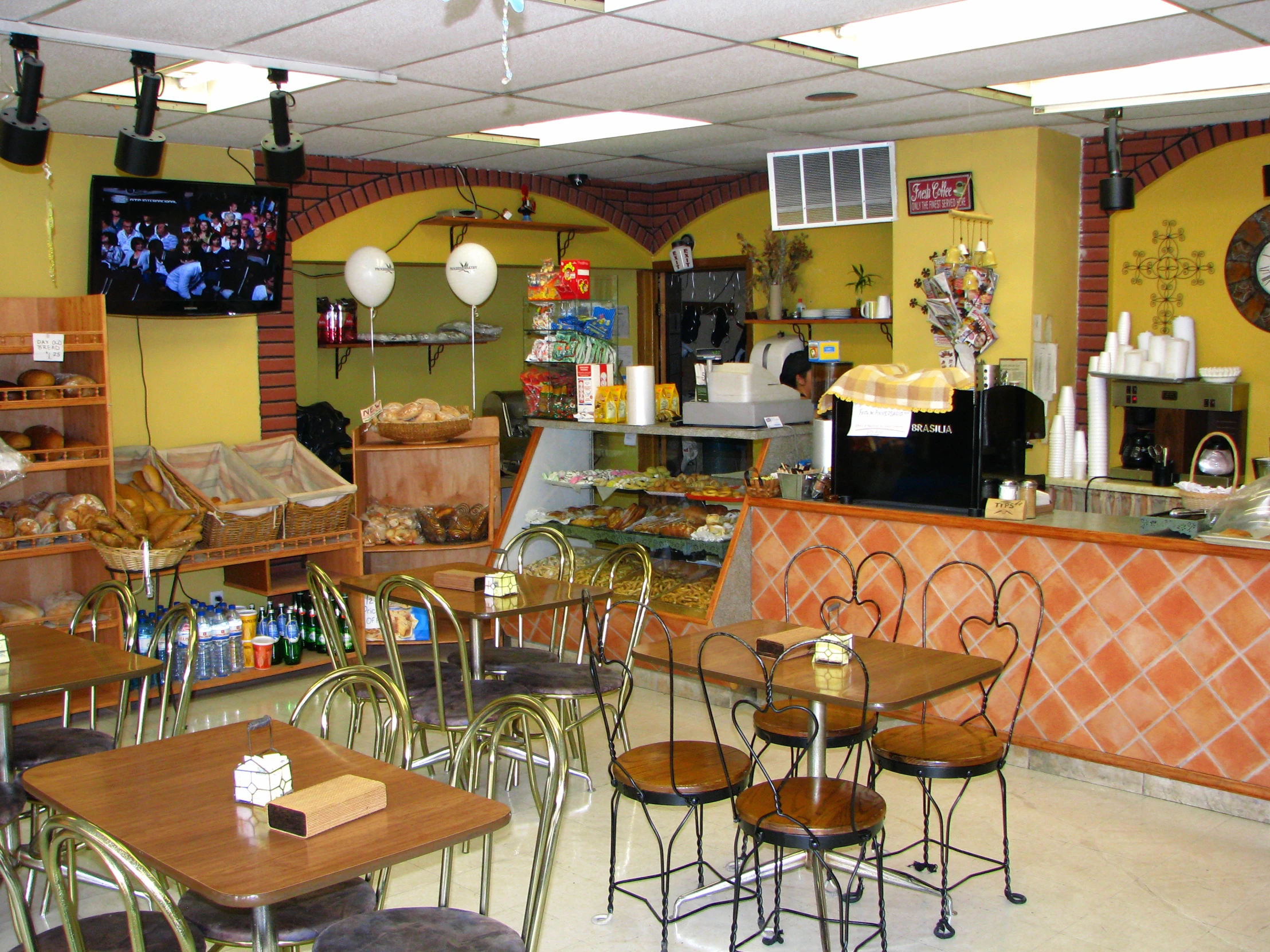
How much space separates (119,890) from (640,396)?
3.94m

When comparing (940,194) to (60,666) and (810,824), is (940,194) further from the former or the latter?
(60,666)

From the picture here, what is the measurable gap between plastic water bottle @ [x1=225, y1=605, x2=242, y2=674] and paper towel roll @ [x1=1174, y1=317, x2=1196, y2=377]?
15.8ft

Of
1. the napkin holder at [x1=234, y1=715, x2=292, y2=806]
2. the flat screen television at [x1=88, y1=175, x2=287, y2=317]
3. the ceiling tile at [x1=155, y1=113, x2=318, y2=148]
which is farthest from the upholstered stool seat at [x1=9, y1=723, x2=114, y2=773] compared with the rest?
the ceiling tile at [x1=155, y1=113, x2=318, y2=148]

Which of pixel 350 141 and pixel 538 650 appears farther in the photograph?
pixel 350 141

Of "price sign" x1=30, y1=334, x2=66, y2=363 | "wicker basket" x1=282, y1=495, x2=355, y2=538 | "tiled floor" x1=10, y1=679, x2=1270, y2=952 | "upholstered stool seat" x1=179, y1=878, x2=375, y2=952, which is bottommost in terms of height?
"tiled floor" x1=10, y1=679, x2=1270, y2=952

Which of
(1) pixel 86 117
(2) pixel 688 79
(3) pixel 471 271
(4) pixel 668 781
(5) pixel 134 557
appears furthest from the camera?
(3) pixel 471 271

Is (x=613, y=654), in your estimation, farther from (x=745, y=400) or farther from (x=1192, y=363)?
(x=1192, y=363)

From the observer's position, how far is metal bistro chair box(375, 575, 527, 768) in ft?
12.7

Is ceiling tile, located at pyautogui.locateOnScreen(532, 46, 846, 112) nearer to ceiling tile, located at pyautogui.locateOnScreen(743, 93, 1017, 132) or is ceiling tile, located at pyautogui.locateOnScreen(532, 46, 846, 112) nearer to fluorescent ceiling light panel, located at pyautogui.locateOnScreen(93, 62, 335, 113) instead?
ceiling tile, located at pyautogui.locateOnScreen(743, 93, 1017, 132)

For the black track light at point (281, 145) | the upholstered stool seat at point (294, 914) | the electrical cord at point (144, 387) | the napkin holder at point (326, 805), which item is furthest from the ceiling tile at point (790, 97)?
the upholstered stool seat at point (294, 914)

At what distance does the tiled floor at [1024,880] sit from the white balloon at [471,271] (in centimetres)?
294

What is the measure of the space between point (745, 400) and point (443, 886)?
311 centimetres

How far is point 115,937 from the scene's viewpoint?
8.10ft

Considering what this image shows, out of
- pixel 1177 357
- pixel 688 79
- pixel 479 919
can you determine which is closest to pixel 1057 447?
pixel 1177 357
